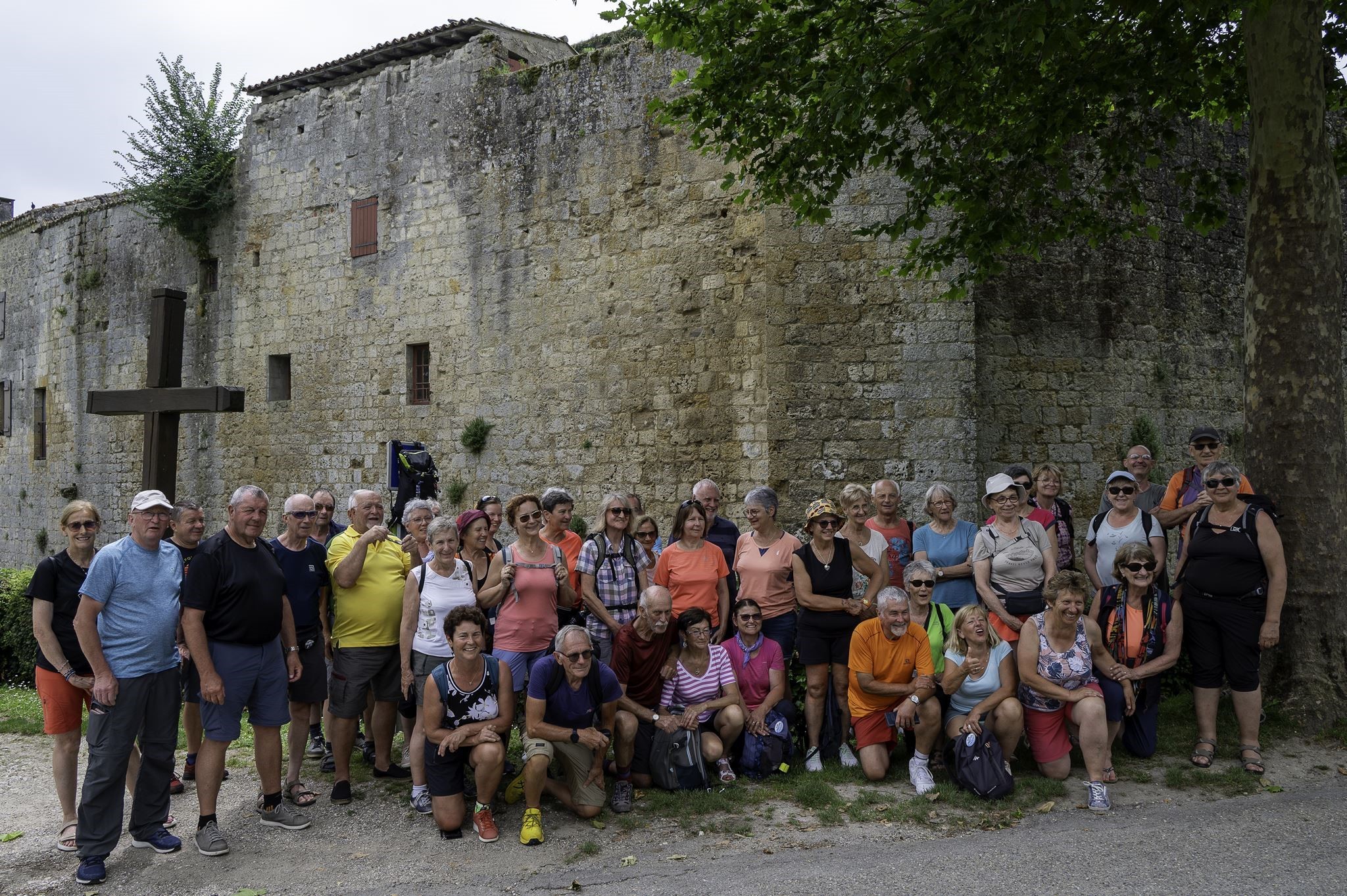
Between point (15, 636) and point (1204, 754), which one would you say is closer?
point (1204, 754)

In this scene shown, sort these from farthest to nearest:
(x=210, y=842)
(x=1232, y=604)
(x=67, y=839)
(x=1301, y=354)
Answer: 1. (x=1301, y=354)
2. (x=1232, y=604)
3. (x=67, y=839)
4. (x=210, y=842)

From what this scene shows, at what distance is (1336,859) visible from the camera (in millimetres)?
4910

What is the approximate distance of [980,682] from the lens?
610cm

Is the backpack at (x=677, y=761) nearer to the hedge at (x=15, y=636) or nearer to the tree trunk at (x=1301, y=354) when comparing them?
the tree trunk at (x=1301, y=354)

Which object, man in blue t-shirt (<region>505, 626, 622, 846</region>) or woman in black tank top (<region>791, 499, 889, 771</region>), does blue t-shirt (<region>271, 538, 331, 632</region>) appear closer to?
man in blue t-shirt (<region>505, 626, 622, 846</region>)

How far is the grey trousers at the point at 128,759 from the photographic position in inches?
201

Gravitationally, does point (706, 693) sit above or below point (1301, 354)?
below

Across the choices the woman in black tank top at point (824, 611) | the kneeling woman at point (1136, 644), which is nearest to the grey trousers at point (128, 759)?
the woman in black tank top at point (824, 611)

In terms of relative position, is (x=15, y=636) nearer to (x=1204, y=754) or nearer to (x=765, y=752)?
(x=765, y=752)

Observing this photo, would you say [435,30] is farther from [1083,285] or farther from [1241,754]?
[1241,754]

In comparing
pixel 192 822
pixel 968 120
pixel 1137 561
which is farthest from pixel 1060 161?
pixel 192 822

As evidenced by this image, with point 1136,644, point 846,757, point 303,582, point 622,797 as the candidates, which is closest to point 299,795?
point 303,582

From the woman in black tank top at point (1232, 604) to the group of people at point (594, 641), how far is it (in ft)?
0.05

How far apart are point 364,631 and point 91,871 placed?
1.80 m
